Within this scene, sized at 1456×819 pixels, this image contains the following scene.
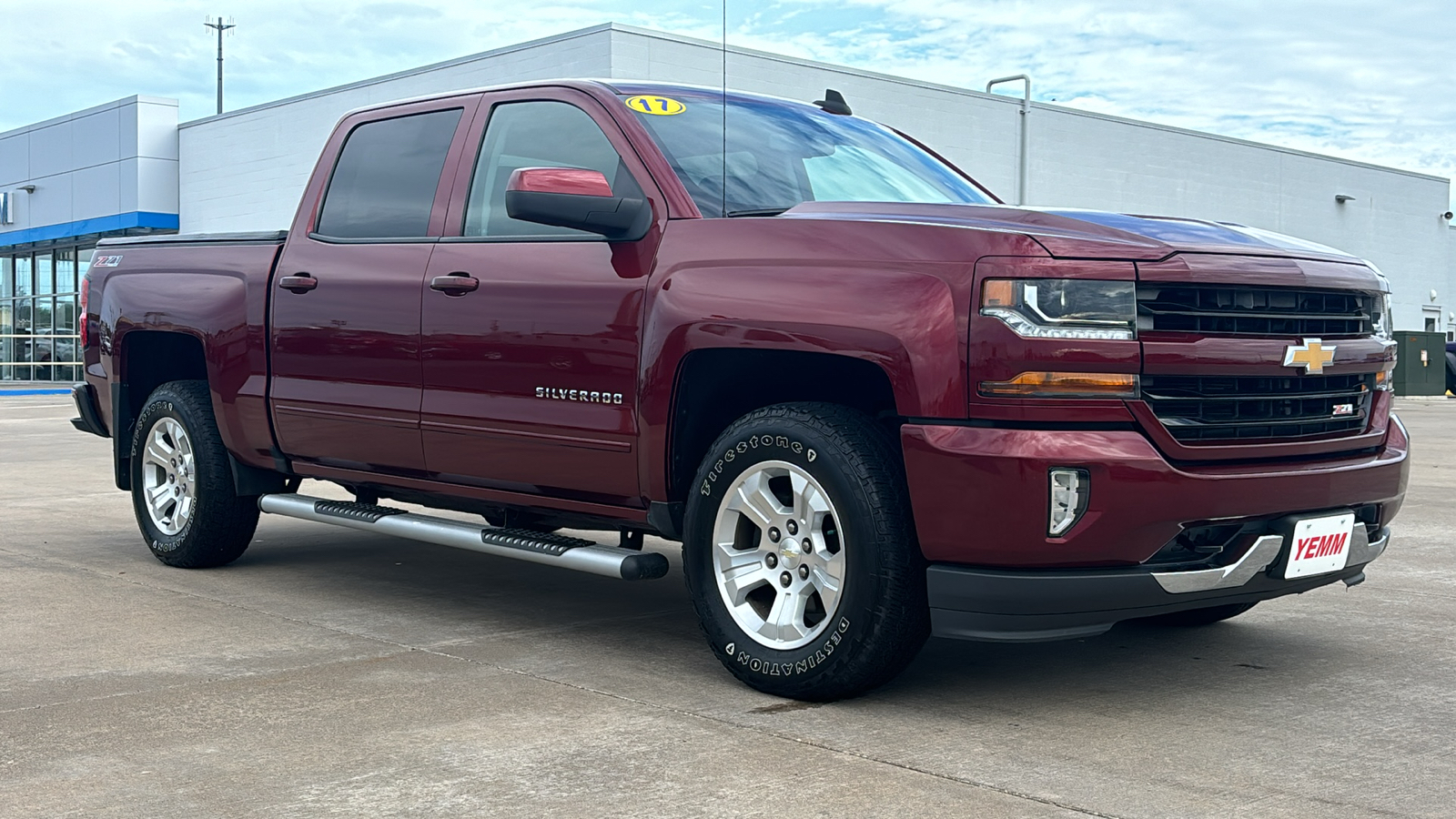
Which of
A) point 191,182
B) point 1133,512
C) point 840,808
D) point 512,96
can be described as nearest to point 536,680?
point 840,808

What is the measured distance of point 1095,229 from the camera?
4133mm

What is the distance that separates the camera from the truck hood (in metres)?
4.04

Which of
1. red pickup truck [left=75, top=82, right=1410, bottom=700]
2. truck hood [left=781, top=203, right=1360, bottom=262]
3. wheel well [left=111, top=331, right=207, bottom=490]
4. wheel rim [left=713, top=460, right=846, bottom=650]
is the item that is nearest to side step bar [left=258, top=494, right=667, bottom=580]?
red pickup truck [left=75, top=82, right=1410, bottom=700]

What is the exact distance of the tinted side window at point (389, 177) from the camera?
19.1 feet

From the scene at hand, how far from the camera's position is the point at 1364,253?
139 ft

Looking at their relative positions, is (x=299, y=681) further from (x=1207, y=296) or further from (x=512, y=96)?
(x=1207, y=296)

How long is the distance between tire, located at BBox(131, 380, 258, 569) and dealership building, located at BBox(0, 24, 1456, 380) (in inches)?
703

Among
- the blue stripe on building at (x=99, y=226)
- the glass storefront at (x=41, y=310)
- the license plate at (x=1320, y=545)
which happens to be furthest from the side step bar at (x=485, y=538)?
the glass storefront at (x=41, y=310)

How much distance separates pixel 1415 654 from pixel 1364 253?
40.5 m

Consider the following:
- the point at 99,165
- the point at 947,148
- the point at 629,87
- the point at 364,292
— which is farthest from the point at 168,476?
the point at 99,165

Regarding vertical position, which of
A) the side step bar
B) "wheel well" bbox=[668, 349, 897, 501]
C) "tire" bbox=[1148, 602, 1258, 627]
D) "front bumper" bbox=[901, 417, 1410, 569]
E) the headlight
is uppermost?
the headlight

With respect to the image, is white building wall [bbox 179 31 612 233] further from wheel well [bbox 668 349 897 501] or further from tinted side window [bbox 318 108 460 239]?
wheel well [bbox 668 349 897 501]

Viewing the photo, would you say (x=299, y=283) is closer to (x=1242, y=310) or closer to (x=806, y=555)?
(x=806, y=555)

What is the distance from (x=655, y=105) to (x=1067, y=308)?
1908mm
